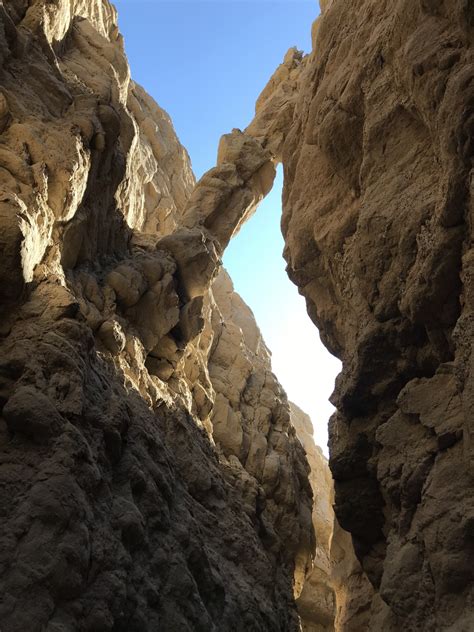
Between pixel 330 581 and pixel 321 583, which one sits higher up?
pixel 330 581

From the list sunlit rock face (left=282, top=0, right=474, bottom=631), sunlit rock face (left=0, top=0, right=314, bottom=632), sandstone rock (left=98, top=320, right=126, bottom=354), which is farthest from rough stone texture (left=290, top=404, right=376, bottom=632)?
sandstone rock (left=98, top=320, right=126, bottom=354)

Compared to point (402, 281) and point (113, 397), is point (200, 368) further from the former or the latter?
point (402, 281)

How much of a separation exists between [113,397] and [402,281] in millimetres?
6177

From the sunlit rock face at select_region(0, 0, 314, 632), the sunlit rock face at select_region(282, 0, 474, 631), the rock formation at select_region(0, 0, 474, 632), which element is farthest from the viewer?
the sunlit rock face at select_region(282, 0, 474, 631)

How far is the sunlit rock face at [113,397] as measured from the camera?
783 cm

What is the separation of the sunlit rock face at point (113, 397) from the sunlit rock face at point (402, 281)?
3699 millimetres

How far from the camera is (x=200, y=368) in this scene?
71.6 ft

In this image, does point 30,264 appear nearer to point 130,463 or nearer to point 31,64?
point 130,463

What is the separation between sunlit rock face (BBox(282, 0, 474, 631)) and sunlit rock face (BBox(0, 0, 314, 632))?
3.70 metres

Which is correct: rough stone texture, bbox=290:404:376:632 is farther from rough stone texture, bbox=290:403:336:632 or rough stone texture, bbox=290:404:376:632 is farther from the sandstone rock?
the sandstone rock

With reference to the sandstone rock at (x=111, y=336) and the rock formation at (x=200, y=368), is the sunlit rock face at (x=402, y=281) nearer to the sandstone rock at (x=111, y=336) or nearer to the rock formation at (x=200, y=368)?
the rock formation at (x=200, y=368)

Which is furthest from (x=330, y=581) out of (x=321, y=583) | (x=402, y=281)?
(x=402, y=281)

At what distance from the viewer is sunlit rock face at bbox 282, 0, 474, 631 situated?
29.0 ft

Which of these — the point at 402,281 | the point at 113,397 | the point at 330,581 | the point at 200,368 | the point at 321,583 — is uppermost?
the point at 200,368
